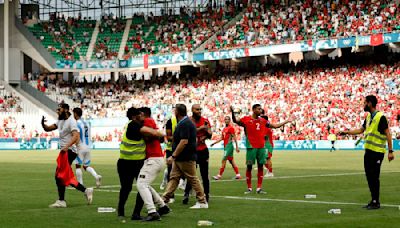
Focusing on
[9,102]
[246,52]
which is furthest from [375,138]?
[9,102]

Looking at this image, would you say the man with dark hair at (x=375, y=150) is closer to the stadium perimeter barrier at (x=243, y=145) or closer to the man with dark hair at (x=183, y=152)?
the man with dark hair at (x=183, y=152)

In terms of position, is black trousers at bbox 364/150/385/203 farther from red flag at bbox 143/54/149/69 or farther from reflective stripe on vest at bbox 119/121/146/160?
red flag at bbox 143/54/149/69

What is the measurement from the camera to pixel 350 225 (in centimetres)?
1376

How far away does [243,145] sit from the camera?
61.5m

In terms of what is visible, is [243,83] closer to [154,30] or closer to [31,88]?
[154,30]

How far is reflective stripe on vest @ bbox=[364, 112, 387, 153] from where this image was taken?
16641 millimetres

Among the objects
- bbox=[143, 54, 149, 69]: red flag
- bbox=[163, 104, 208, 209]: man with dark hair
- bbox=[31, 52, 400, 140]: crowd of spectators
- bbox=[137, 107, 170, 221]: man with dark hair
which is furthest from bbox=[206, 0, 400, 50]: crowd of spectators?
bbox=[137, 107, 170, 221]: man with dark hair

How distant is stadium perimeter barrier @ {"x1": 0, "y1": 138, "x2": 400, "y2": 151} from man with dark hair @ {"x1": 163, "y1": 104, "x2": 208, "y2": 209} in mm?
38222

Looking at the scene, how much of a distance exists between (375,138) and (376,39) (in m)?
45.7

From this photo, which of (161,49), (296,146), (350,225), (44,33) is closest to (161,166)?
(350,225)

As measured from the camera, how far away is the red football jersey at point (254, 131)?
2108 cm

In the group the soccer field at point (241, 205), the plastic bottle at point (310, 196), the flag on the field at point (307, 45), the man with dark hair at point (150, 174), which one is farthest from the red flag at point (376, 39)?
the man with dark hair at point (150, 174)

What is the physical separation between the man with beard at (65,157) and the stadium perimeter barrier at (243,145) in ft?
122

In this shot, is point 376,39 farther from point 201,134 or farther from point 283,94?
point 201,134
